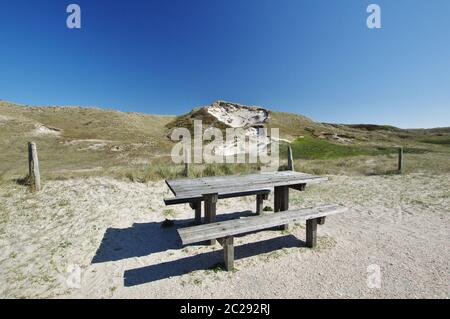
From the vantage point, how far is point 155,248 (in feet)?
15.9

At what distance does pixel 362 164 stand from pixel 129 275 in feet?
49.4

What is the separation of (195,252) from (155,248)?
87 centimetres

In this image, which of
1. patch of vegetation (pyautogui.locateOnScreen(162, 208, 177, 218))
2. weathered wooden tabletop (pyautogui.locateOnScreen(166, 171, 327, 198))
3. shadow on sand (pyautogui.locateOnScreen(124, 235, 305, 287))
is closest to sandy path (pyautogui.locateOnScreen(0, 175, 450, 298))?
shadow on sand (pyautogui.locateOnScreen(124, 235, 305, 287))

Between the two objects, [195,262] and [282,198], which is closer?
[195,262]

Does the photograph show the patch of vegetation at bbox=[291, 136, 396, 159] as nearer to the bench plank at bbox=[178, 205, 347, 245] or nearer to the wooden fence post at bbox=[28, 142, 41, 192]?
the bench plank at bbox=[178, 205, 347, 245]

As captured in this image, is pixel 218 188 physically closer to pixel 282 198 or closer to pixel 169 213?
pixel 282 198

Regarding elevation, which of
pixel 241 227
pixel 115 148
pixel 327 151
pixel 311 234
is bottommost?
pixel 311 234

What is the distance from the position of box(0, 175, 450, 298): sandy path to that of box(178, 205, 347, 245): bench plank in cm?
70

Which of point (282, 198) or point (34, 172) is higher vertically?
point (34, 172)

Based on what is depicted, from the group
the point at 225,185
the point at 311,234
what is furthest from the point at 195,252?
the point at 311,234

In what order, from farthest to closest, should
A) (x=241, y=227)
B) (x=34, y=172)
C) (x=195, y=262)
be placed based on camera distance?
Result: 1. (x=34, y=172)
2. (x=195, y=262)
3. (x=241, y=227)

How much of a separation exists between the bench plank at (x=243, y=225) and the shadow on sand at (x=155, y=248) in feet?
2.50

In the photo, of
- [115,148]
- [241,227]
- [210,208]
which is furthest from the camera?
[115,148]
